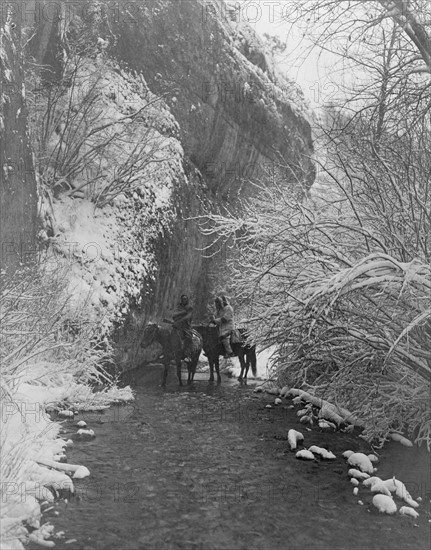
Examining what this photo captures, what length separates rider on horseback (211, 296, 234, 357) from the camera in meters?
15.0

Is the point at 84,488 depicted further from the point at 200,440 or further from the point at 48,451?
the point at 200,440

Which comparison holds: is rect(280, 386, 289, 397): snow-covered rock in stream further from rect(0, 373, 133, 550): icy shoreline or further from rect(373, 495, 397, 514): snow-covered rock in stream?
rect(373, 495, 397, 514): snow-covered rock in stream

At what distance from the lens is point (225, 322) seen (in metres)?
Result: 15.3

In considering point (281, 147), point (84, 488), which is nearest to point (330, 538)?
point (84, 488)

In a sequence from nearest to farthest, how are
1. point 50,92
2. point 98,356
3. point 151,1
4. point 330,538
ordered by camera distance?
point 330,538 < point 98,356 < point 50,92 < point 151,1

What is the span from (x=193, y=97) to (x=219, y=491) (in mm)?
18597

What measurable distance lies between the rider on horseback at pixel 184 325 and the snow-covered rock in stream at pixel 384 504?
Result: 790cm

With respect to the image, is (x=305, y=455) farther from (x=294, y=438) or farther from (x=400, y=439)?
(x=400, y=439)

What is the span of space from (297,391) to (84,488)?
21.3 ft

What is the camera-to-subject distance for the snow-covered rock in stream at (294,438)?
8.22m

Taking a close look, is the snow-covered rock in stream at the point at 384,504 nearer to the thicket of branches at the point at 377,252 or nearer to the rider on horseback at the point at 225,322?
the thicket of branches at the point at 377,252

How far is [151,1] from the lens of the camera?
20516 millimetres

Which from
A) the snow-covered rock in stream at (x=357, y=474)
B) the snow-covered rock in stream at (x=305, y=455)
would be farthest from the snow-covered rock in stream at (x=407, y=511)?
the snow-covered rock in stream at (x=305, y=455)

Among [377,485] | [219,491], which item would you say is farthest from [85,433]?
[377,485]
